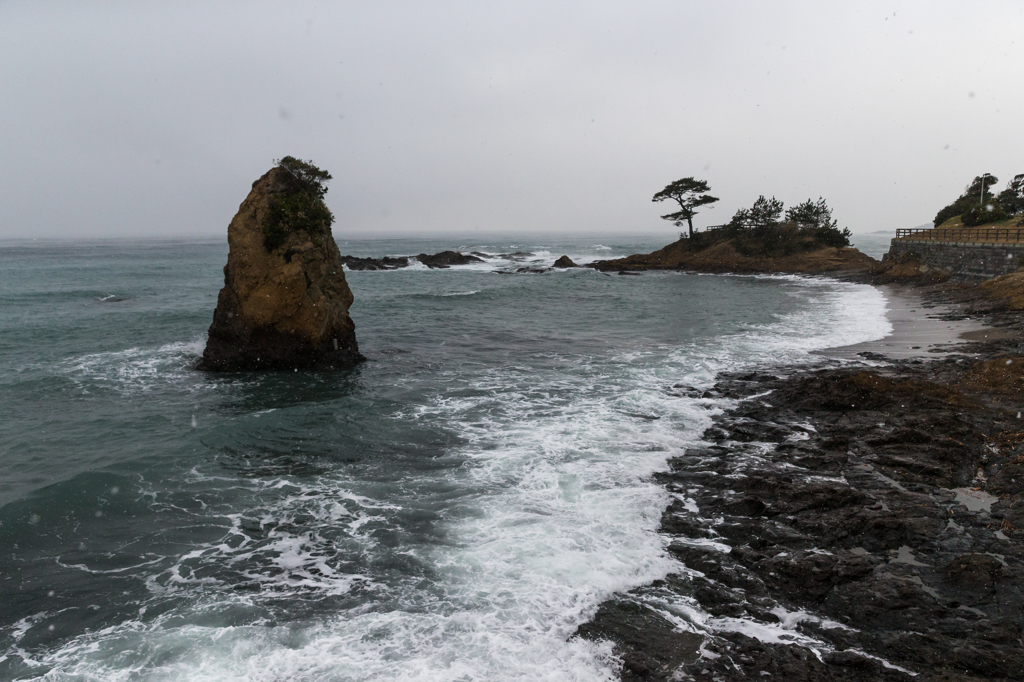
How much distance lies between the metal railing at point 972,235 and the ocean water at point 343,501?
56.1ft

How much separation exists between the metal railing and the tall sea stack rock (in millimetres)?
36251

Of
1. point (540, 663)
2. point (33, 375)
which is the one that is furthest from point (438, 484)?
point (33, 375)

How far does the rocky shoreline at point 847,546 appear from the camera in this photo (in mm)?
5848

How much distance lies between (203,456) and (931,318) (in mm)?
27733

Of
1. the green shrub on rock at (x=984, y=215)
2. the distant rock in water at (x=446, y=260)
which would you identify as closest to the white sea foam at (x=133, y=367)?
the distant rock in water at (x=446, y=260)

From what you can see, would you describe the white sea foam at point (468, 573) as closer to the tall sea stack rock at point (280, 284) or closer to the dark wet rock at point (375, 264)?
the tall sea stack rock at point (280, 284)

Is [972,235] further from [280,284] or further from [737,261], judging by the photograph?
[280,284]

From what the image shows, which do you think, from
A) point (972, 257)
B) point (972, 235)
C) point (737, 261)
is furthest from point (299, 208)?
point (737, 261)

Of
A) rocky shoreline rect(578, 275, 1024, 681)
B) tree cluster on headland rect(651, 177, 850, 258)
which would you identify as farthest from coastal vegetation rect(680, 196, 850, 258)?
rocky shoreline rect(578, 275, 1024, 681)

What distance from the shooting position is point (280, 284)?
1747 cm

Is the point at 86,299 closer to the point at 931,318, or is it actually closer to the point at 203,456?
the point at 203,456

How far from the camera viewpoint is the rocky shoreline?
5.85 metres

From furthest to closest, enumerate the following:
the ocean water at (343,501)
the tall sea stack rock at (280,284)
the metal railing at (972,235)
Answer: the metal railing at (972,235), the tall sea stack rock at (280,284), the ocean water at (343,501)

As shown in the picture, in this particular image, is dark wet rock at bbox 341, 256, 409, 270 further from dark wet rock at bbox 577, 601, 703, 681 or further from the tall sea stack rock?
dark wet rock at bbox 577, 601, 703, 681
